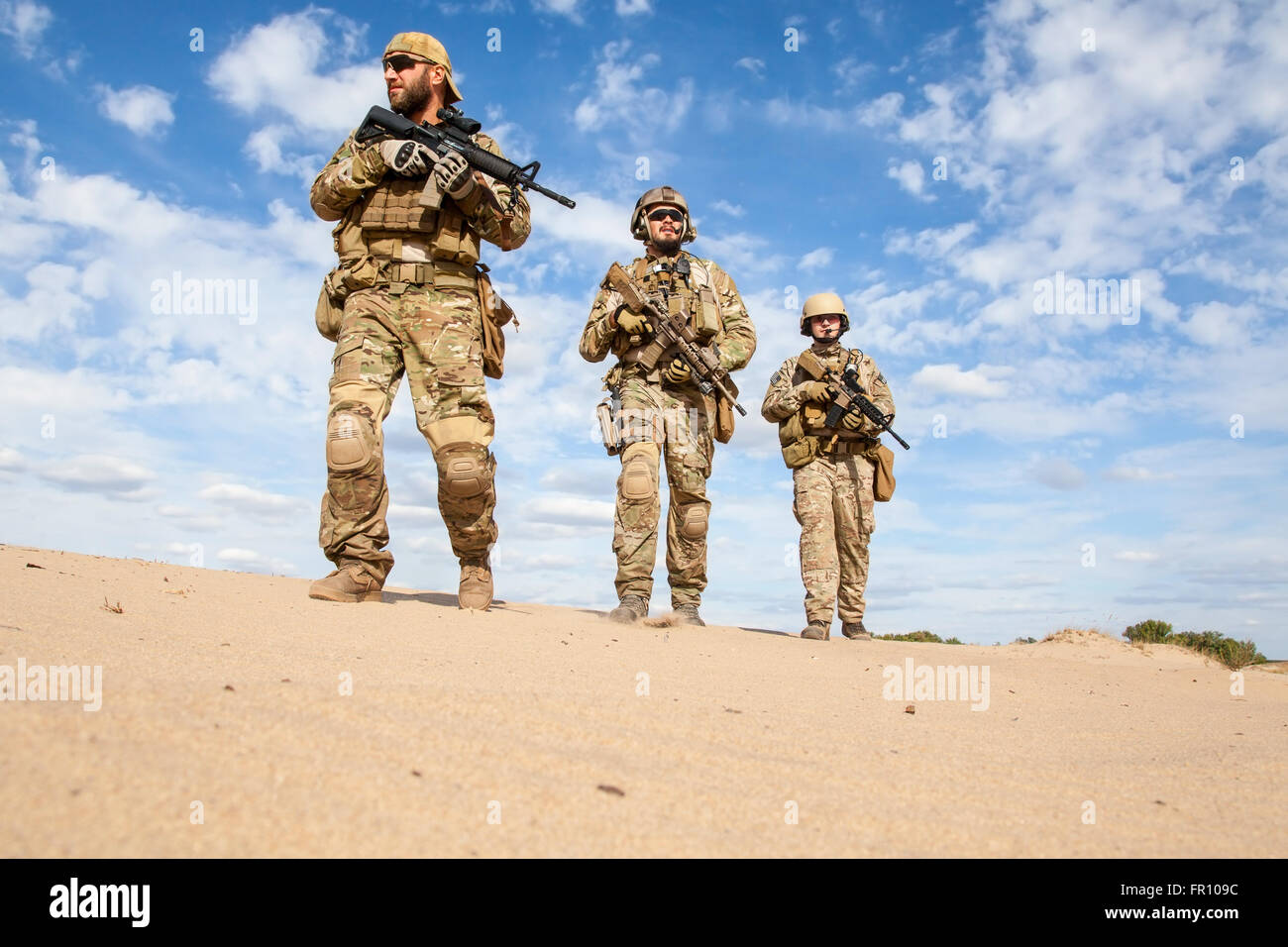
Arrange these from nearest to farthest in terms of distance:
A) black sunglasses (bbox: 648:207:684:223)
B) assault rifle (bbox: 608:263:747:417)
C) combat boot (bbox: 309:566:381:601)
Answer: combat boot (bbox: 309:566:381:601)
assault rifle (bbox: 608:263:747:417)
black sunglasses (bbox: 648:207:684:223)

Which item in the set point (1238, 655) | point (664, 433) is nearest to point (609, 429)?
point (664, 433)

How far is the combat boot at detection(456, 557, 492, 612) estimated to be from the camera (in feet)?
15.5

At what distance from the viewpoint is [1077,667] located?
562 cm

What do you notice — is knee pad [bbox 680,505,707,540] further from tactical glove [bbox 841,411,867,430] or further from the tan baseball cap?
the tan baseball cap

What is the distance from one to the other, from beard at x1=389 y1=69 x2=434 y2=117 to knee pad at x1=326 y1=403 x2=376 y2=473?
1828mm

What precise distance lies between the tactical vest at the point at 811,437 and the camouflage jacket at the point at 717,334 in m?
1.21

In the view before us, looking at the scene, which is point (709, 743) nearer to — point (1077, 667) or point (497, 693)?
point (497, 693)

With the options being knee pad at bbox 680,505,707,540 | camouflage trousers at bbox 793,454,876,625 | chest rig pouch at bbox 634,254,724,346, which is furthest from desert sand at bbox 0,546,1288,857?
camouflage trousers at bbox 793,454,876,625

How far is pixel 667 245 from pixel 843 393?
6.77ft

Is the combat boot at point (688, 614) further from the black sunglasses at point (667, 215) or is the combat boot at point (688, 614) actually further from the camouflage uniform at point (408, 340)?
the black sunglasses at point (667, 215)

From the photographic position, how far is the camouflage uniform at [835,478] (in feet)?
23.3

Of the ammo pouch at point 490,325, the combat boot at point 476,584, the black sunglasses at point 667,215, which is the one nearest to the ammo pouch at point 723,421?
the black sunglasses at point 667,215
